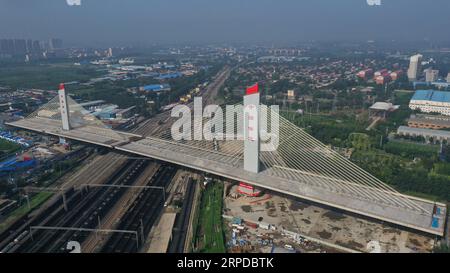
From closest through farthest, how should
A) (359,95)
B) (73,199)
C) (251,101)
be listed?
(251,101), (73,199), (359,95)

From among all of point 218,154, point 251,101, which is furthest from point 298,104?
point 251,101

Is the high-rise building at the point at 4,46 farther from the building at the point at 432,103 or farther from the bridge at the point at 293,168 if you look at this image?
the building at the point at 432,103

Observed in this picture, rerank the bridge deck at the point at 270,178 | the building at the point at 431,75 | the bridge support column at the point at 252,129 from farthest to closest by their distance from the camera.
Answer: the building at the point at 431,75, the bridge support column at the point at 252,129, the bridge deck at the point at 270,178

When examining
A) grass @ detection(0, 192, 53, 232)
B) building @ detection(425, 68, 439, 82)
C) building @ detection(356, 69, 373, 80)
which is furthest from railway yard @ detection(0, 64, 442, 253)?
building @ detection(425, 68, 439, 82)

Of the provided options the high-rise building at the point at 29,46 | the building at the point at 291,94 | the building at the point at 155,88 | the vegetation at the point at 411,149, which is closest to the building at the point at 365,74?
the building at the point at 291,94

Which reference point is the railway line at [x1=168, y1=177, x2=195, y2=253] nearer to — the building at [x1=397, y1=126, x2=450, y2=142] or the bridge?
the bridge

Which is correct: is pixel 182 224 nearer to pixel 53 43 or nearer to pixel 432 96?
pixel 432 96

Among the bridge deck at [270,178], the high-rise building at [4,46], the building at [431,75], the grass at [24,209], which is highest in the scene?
the high-rise building at [4,46]

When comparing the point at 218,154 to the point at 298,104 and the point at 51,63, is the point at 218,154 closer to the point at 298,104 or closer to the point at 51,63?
the point at 298,104
